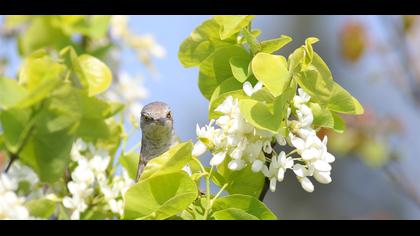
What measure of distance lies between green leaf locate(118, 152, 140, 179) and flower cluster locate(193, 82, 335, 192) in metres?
0.50

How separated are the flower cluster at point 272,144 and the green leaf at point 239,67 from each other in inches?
2.2

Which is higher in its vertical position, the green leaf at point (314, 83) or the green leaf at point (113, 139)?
the green leaf at point (314, 83)

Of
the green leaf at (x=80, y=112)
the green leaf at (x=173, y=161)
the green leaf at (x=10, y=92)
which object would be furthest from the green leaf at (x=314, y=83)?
the green leaf at (x=10, y=92)

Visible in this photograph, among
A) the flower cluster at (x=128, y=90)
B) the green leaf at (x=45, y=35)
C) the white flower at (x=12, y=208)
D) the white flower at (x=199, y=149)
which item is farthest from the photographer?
the flower cluster at (x=128, y=90)

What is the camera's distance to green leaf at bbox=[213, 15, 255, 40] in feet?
4.51

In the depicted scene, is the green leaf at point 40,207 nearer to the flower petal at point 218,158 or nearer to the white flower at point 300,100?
the flower petal at point 218,158

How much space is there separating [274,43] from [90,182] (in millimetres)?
563

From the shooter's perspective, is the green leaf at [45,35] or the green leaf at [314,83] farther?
the green leaf at [45,35]

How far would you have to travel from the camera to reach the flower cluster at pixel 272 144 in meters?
1.26

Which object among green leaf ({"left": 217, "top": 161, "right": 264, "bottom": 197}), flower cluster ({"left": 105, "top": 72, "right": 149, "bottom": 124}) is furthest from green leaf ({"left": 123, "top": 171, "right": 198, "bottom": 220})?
flower cluster ({"left": 105, "top": 72, "right": 149, "bottom": 124})

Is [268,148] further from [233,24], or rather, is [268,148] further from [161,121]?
[161,121]

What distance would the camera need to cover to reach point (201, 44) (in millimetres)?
1493
